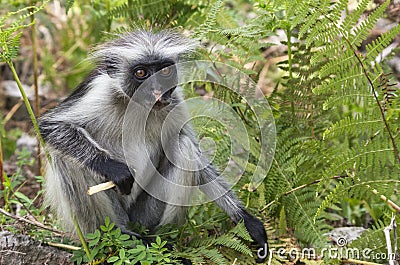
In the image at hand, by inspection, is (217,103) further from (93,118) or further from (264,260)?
(264,260)

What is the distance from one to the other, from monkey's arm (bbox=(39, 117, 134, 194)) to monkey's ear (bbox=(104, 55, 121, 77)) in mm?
621

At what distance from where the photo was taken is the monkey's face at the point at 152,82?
5289mm

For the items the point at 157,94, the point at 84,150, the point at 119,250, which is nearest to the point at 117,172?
the point at 84,150

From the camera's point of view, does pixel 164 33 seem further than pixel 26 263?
Yes

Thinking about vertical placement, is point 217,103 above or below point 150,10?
below

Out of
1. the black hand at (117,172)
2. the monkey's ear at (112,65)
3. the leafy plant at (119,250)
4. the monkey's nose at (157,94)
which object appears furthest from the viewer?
the monkey's ear at (112,65)

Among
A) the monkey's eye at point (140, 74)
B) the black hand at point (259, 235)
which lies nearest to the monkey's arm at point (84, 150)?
the monkey's eye at point (140, 74)

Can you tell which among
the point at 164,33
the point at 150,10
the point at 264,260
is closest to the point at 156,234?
the point at 264,260

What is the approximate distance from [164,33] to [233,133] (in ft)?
3.87

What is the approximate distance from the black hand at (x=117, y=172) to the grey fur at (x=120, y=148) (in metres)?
0.13

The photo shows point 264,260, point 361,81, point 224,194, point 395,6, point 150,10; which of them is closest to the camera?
point 361,81

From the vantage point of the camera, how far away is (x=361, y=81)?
4.81 meters

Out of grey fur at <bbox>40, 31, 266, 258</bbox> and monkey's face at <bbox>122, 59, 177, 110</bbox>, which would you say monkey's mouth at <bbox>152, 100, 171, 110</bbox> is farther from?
grey fur at <bbox>40, 31, 266, 258</bbox>

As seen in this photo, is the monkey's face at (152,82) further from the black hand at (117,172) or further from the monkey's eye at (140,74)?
the black hand at (117,172)
